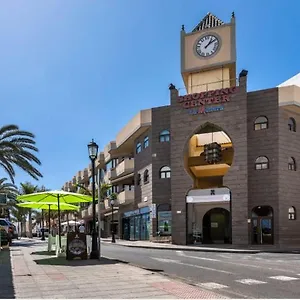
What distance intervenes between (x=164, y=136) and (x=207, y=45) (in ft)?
26.4

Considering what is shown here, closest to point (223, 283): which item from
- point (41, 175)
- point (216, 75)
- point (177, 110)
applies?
point (41, 175)

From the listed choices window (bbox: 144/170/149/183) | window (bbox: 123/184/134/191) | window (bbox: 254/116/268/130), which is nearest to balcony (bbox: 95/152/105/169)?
→ window (bbox: 123/184/134/191)

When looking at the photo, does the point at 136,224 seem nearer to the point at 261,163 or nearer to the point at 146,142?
the point at 146,142

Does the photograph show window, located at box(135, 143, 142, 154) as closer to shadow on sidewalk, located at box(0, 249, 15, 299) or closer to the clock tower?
the clock tower

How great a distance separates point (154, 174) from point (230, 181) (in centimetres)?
742

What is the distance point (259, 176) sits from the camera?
115 feet

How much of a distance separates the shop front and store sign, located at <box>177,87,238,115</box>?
10081 mm

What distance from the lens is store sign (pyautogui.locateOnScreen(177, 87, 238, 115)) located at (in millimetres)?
35625

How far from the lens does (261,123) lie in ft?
116

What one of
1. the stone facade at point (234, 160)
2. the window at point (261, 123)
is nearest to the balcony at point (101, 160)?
the stone facade at point (234, 160)

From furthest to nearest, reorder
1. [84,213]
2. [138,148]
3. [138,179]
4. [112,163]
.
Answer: [84,213] → [112,163] → [138,148] → [138,179]

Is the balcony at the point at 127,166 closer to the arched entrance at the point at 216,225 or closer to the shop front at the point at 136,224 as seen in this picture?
the shop front at the point at 136,224

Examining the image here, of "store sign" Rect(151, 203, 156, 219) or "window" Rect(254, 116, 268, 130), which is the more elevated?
"window" Rect(254, 116, 268, 130)

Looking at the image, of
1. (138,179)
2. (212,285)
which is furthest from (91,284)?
(138,179)
